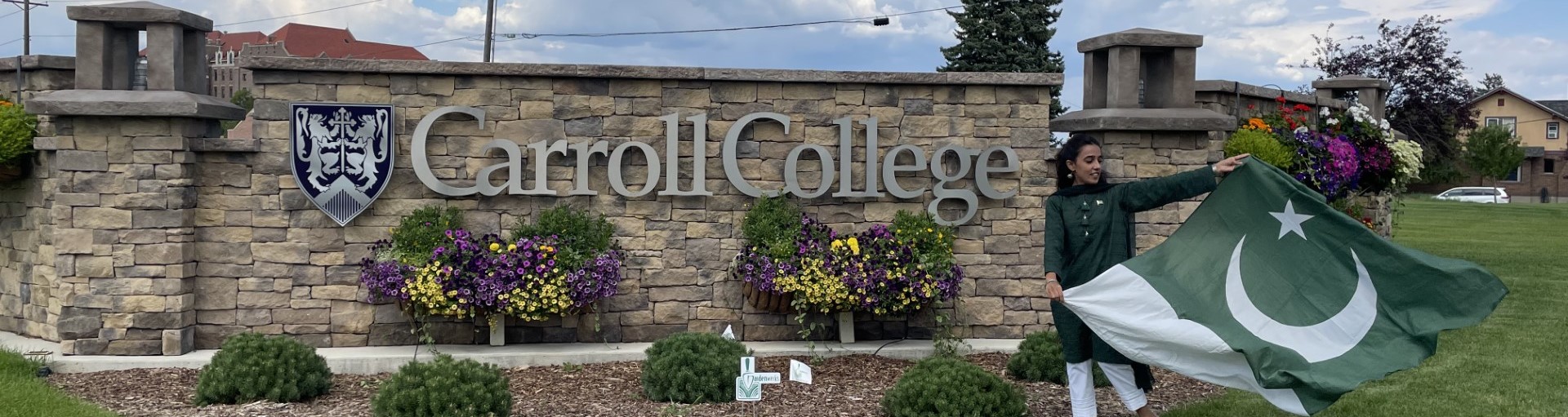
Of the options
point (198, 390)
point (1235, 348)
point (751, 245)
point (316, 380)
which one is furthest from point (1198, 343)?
point (198, 390)

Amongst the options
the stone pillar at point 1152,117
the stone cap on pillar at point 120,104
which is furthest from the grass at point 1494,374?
the stone cap on pillar at point 120,104

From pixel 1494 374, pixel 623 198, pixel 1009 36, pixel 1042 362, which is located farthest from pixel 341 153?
pixel 1009 36

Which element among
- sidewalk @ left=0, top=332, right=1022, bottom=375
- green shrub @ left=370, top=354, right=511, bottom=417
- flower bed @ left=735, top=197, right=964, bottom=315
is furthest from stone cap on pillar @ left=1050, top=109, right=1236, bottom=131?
green shrub @ left=370, top=354, right=511, bottom=417

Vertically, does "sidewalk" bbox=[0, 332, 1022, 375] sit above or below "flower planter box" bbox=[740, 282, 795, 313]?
below

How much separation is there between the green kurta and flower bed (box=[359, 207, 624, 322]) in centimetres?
338

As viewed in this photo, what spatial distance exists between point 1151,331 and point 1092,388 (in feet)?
1.69

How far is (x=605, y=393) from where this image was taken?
22.8 feet

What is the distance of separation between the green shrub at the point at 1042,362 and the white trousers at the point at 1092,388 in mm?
1461

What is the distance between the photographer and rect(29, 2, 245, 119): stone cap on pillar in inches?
303

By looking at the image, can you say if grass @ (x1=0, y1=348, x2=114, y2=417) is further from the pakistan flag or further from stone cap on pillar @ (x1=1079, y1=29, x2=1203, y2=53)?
stone cap on pillar @ (x1=1079, y1=29, x2=1203, y2=53)

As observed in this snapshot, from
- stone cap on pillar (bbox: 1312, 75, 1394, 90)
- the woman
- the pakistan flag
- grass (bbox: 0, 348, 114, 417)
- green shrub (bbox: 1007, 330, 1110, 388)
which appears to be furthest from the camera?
stone cap on pillar (bbox: 1312, 75, 1394, 90)

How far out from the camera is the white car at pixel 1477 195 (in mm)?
46312

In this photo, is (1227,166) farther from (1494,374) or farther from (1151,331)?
(1494,374)

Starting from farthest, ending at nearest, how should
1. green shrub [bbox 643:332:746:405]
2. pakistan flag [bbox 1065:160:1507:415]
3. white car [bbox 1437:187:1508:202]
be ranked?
white car [bbox 1437:187:1508:202], green shrub [bbox 643:332:746:405], pakistan flag [bbox 1065:160:1507:415]
